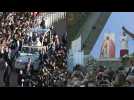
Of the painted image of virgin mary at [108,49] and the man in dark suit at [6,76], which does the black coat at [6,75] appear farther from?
the painted image of virgin mary at [108,49]

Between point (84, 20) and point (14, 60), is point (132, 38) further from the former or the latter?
point (14, 60)

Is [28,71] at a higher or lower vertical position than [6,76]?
higher

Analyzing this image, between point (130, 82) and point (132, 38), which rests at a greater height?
point (132, 38)

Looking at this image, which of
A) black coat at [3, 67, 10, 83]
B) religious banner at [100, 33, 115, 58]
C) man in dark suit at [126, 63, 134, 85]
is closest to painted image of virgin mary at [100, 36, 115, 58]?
religious banner at [100, 33, 115, 58]

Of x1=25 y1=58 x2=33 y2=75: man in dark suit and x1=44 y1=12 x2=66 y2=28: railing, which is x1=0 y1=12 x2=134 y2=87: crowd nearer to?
x1=25 y1=58 x2=33 y2=75: man in dark suit

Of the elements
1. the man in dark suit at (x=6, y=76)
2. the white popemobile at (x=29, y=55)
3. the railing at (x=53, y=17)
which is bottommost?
the man in dark suit at (x=6, y=76)

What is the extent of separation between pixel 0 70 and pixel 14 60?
1.46 ft

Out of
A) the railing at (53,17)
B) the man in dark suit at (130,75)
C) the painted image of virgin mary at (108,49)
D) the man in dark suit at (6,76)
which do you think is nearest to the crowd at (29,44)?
the man in dark suit at (6,76)

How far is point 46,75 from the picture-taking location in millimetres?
10297

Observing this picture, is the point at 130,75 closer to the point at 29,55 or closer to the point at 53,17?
the point at 53,17

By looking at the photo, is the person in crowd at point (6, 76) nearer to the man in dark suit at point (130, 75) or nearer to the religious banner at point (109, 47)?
the religious banner at point (109, 47)

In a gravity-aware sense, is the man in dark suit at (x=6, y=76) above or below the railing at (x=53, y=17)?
below

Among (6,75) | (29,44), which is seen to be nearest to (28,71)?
(6,75)
